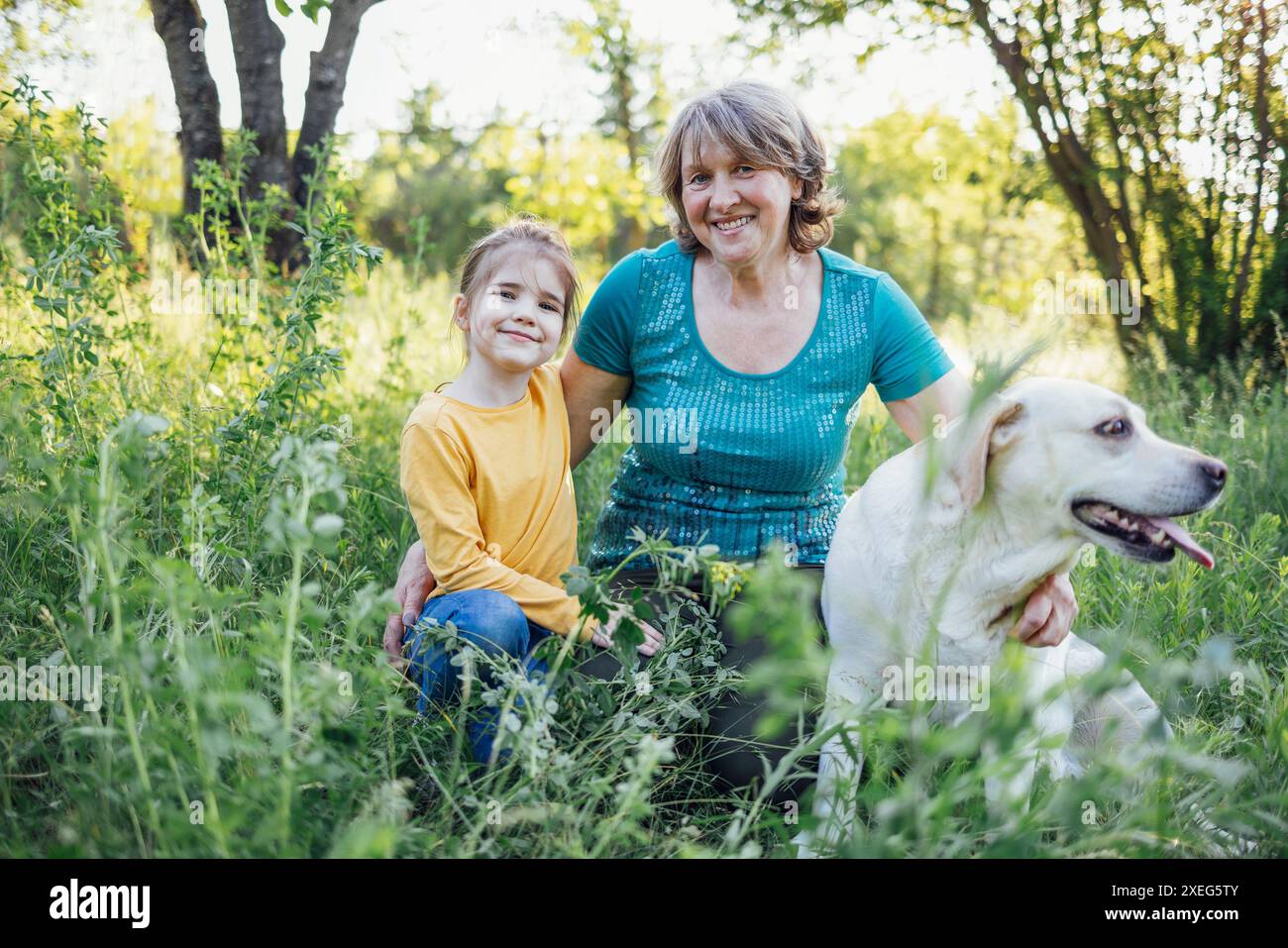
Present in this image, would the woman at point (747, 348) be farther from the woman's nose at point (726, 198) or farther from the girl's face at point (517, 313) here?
the girl's face at point (517, 313)

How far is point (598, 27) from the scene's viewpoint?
932 cm

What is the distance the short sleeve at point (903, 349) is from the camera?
9.13 ft

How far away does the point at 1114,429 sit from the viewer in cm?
211

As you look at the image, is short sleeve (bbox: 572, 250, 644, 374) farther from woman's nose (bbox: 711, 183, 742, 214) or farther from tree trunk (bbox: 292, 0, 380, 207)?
tree trunk (bbox: 292, 0, 380, 207)

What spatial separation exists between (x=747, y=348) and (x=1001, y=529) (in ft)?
2.99

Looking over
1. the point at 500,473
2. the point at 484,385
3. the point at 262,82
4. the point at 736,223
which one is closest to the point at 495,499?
the point at 500,473

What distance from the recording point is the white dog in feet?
6.77

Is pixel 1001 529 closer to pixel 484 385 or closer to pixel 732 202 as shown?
pixel 732 202

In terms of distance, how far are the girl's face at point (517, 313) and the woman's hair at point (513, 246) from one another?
18mm

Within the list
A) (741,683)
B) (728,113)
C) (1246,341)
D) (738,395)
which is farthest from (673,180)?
(1246,341)

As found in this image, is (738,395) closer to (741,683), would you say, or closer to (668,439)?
(668,439)

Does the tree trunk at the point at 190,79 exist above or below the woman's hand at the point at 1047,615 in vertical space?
above

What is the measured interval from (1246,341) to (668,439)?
433 cm

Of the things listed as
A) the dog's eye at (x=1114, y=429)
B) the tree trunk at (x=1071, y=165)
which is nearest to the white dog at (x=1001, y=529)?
the dog's eye at (x=1114, y=429)
